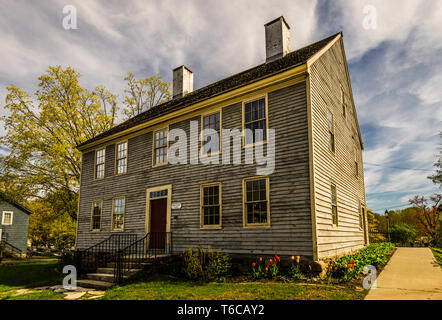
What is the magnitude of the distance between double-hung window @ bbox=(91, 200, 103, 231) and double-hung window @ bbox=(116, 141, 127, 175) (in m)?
2.15

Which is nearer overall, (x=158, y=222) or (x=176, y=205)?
(x=176, y=205)

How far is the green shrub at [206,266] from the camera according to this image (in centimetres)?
937

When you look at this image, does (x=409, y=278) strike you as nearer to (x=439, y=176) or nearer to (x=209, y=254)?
(x=209, y=254)

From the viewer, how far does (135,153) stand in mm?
15547

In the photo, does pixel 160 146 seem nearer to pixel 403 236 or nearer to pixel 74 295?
pixel 74 295

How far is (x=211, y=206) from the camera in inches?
461

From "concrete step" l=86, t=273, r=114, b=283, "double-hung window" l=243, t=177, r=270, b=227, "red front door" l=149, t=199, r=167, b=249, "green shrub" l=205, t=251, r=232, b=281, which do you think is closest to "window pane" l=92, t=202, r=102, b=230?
"red front door" l=149, t=199, r=167, b=249

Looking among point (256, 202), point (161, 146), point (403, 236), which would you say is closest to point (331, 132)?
point (256, 202)

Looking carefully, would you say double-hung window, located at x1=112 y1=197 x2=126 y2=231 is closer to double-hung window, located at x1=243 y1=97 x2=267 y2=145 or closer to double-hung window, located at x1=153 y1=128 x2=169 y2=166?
double-hung window, located at x1=153 y1=128 x2=169 y2=166

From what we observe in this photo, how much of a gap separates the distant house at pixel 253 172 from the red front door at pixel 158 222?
5cm

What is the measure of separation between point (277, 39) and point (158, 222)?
33.2ft

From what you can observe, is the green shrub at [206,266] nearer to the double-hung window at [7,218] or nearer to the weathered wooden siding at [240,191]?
the weathered wooden siding at [240,191]

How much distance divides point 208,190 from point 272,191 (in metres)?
2.78

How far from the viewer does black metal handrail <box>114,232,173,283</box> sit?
33.5 feet
